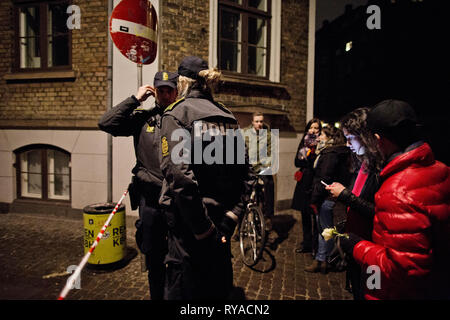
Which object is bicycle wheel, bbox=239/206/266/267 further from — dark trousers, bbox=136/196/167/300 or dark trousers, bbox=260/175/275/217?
dark trousers, bbox=136/196/167/300

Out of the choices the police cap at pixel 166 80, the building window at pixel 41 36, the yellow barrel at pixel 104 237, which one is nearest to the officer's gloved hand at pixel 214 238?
the police cap at pixel 166 80

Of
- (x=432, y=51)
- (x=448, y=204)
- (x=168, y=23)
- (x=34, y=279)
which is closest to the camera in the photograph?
(x=448, y=204)

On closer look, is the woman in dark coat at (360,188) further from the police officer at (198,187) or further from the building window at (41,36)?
the building window at (41,36)

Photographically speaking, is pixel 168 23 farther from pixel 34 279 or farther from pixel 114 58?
pixel 34 279

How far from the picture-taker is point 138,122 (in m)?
2.84

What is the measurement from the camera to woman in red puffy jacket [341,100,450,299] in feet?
4.51

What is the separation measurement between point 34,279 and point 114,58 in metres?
4.21

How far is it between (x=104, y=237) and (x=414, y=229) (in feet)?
11.7

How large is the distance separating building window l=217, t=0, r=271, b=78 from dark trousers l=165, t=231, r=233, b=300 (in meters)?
5.56

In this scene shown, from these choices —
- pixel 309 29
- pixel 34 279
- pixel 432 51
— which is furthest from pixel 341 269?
pixel 432 51

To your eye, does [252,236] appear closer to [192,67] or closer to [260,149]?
[260,149]

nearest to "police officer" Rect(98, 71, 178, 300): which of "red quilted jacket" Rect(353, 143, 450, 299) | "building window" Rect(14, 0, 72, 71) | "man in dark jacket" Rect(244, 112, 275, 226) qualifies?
"red quilted jacket" Rect(353, 143, 450, 299)

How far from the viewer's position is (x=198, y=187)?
178cm
